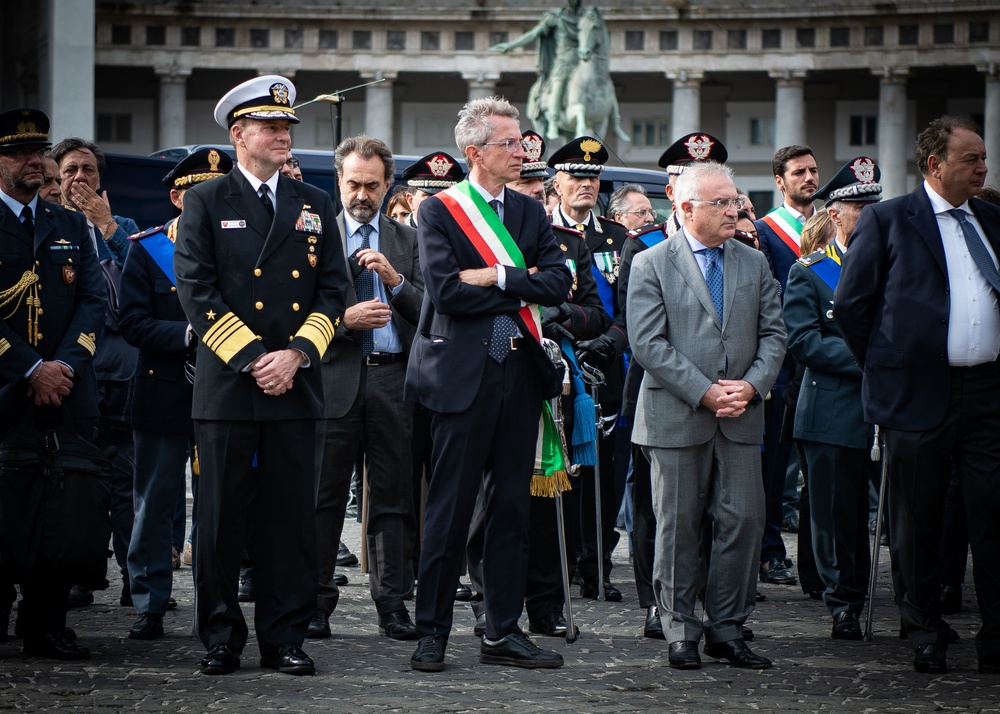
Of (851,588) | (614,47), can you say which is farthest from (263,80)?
(614,47)

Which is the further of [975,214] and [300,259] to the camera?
[975,214]

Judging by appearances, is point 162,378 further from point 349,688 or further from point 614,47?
→ point 614,47

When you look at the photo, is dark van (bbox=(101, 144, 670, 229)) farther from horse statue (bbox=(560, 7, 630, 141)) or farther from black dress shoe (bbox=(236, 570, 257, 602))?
horse statue (bbox=(560, 7, 630, 141))

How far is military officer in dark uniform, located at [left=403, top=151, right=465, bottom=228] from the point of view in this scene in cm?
883

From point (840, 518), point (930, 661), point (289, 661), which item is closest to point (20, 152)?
point (289, 661)

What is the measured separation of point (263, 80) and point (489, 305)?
133cm

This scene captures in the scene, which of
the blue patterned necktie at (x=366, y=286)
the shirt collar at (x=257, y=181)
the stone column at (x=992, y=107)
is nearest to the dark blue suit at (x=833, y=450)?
the blue patterned necktie at (x=366, y=286)

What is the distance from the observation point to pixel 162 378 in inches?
273

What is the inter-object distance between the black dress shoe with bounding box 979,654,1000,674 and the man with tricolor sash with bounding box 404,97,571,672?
5.68 ft

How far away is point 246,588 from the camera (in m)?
7.79

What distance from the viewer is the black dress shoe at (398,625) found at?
6602mm

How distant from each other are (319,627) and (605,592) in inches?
70.8

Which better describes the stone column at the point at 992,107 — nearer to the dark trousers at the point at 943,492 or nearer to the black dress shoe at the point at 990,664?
the dark trousers at the point at 943,492

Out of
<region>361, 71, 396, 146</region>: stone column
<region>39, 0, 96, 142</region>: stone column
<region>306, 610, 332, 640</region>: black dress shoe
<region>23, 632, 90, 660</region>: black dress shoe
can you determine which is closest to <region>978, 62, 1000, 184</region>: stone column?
<region>361, 71, 396, 146</region>: stone column
